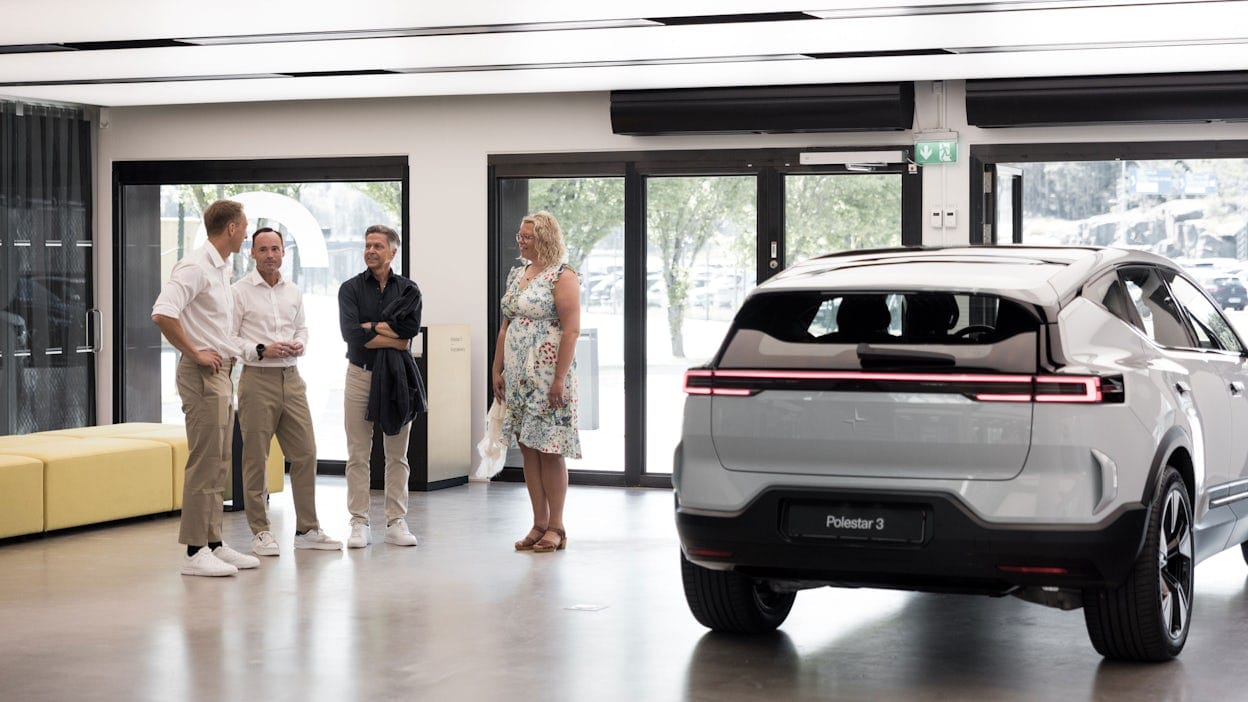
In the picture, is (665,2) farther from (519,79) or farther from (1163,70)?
(1163,70)

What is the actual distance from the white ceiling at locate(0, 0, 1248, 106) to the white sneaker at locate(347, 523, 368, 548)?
2579 millimetres

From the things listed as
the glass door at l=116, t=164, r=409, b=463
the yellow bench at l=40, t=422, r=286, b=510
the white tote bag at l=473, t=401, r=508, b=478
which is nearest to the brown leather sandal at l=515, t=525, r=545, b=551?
the white tote bag at l=473, t=401, r=508, b=478

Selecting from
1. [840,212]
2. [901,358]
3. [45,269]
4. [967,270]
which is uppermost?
[840,212]

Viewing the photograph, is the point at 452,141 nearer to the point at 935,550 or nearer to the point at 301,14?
the point at 301,14

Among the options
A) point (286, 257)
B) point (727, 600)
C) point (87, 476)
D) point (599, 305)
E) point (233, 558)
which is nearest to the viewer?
point (727, 600)

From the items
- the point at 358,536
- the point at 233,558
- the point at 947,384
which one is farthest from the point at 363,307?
the point at 947,384

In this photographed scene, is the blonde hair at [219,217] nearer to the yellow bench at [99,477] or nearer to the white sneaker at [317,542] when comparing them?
the white sneaker at [317,542]

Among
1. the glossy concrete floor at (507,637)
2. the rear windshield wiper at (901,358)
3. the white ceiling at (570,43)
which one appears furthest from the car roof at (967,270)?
the white ceiling at (570,43)

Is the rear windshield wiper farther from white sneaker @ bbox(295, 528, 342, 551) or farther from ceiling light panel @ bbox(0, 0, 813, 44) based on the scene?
white sneaker @ bbox(295, 528, 342, 551)

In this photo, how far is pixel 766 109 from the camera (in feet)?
33.6

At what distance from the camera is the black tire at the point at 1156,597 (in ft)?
16.2

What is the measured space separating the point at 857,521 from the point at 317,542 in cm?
391

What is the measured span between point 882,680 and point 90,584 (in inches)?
148

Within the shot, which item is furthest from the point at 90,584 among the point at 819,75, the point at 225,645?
the point at 819,75
